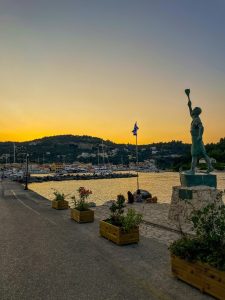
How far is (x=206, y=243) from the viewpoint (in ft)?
28.3

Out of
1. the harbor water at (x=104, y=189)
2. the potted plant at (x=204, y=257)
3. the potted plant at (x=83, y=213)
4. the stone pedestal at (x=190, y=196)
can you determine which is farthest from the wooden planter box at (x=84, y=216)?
the harbor water at (x=104, y=189)

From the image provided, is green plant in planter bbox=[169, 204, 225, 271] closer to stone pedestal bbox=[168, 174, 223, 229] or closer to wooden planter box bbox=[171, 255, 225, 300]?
wooden planter box bbox=[171, 255, 225, 300]

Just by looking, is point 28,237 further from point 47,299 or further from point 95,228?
point 47,299

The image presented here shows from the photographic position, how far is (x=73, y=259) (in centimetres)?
1130

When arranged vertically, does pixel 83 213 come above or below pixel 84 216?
above

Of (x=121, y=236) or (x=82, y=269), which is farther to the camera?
(x=121, y=236)

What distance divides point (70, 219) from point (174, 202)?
6542mm

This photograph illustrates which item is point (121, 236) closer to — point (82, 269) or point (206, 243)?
point (82, 269)

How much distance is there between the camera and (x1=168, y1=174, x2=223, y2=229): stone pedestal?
17344 millimetres

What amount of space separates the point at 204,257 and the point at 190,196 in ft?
30.6

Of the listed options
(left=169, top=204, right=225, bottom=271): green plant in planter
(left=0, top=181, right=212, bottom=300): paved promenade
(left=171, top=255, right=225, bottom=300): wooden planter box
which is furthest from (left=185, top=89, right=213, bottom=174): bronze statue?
(left=171, top=255, right=225, bottom=300): wooden planter box

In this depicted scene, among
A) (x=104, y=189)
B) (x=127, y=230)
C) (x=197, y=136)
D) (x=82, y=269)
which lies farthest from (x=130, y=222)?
(x=104, y=189)

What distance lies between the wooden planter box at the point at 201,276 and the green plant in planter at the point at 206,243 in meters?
0.16

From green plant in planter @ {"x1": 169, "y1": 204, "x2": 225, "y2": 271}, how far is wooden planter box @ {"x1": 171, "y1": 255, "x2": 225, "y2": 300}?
16cm
